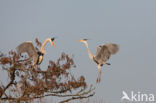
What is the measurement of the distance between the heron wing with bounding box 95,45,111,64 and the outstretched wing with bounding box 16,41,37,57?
1515 mm

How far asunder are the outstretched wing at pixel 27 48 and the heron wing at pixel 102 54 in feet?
4.97

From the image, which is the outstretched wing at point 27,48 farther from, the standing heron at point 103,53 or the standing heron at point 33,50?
the standing heron at point 103,53

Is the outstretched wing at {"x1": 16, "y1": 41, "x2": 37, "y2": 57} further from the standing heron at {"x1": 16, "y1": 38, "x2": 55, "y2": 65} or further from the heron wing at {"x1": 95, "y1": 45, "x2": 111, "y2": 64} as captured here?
the heron wing at {"x1": 95, "y1": 45, "x2": 111, "y2": 64}

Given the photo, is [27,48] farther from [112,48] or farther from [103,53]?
[112,48]

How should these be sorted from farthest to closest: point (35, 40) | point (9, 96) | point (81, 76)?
point (9, 96), point (35, 40), point (81, 76)

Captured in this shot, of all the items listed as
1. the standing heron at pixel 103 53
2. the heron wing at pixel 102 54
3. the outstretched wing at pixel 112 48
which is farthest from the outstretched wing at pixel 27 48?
the outstretched wing at pixel 112 48

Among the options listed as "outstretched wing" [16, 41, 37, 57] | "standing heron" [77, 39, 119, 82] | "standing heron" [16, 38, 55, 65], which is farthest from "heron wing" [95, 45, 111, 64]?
"outstretched wing" [16, 41, 37, 57]

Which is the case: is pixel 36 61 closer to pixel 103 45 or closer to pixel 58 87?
pixel 58 87

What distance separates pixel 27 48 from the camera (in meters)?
6.02

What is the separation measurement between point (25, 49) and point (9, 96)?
158cm

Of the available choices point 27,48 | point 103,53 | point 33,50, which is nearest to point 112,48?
point 103,53

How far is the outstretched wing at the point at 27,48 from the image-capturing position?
6.00 metres

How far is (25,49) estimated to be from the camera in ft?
19.9

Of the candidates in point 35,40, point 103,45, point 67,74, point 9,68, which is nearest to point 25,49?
point 35,40
